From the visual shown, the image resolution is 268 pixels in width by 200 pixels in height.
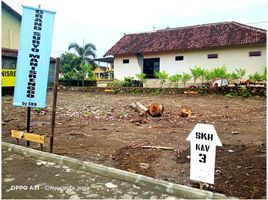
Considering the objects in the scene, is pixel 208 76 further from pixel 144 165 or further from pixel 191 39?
pixel 144 165

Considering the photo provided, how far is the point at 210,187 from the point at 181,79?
17815 millimetres

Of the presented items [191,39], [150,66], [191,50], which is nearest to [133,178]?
[191,50]

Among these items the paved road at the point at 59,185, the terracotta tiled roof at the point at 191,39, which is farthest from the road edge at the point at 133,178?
the terracotta tiled roof at the point at 191,39

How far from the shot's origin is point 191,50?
24109 mm

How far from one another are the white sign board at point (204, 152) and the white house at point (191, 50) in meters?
19.2

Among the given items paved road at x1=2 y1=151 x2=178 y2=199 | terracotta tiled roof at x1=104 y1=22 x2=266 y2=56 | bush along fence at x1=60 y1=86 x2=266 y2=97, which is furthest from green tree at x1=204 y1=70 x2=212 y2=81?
paved road at x1=2 y1=151 x2=178 y2=199

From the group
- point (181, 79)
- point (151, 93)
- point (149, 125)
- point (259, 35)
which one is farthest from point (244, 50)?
point (149, 125)

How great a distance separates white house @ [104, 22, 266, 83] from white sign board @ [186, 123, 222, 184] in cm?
1921

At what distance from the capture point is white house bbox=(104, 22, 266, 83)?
858 inches

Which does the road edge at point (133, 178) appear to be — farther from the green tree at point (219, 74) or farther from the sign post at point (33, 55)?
the green tree at point (219, 74)

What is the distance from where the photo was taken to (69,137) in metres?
7.93

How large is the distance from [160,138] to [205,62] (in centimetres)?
1738

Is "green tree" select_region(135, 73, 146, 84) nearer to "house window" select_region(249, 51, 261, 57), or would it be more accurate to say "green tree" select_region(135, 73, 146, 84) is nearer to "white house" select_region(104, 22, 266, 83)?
"white house" select_region(104, 22, 266, 83)

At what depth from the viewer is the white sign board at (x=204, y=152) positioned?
12.8 feet
